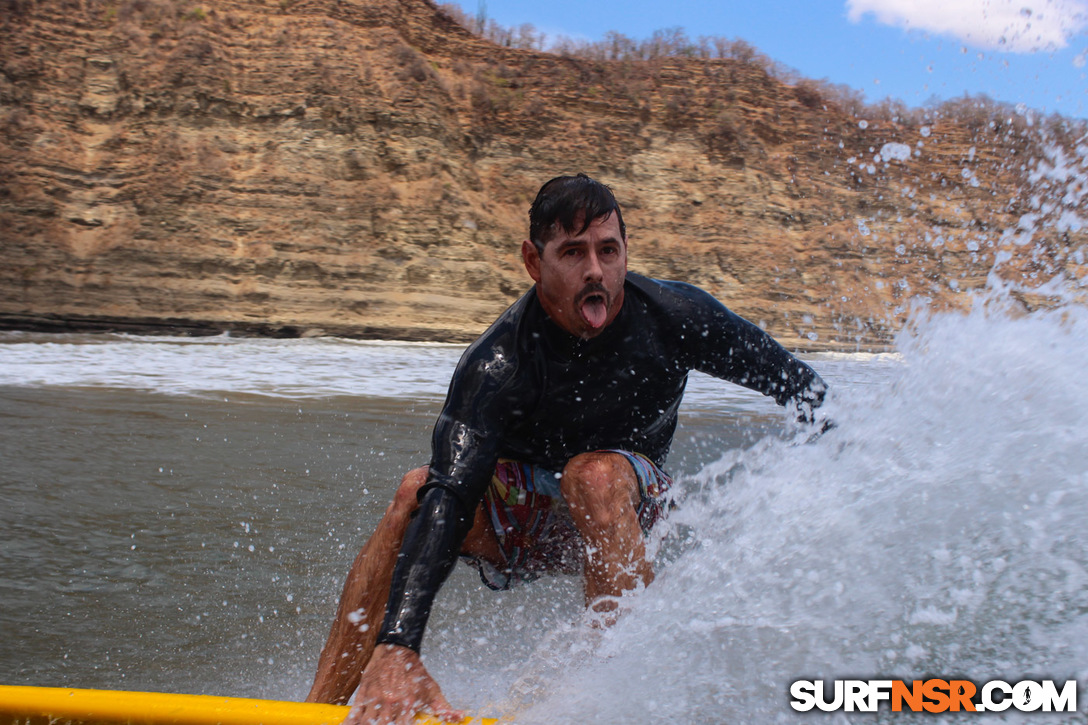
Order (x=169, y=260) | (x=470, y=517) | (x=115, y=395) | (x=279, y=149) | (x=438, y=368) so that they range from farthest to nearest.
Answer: (x=279, y=149), (x=169, y=260), (x=438, y=368), (x=115, y=395), (x=470, y=517)

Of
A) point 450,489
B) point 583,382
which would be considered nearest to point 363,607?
point 450,489

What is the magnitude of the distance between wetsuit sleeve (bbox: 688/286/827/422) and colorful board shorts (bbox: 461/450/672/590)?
352 mm

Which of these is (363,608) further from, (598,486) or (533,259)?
(533,259)

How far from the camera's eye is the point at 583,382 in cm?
252

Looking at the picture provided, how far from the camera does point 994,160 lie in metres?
26.6

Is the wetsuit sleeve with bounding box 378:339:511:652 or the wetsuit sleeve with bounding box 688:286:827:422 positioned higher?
the wetsuit sleeve with bounding box 688:286:827:422

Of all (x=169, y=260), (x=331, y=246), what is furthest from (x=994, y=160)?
(x=169, y=260)

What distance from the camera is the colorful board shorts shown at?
8.59 ft

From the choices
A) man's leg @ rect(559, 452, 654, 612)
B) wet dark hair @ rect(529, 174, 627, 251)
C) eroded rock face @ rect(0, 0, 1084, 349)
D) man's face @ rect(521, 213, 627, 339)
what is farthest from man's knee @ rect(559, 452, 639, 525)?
eroded rock face @ rect(0, 0, 1084, 349)

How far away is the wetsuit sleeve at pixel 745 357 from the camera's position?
8.43 feet

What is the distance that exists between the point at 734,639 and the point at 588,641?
351mm

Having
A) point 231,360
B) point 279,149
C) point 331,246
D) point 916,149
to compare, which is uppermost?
point 916,149

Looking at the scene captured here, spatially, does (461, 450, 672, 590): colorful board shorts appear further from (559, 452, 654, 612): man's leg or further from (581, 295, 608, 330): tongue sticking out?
(581, 295, 608, 330): tongue sticking out

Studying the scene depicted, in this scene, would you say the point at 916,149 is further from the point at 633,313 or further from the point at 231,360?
the point at 633,313
